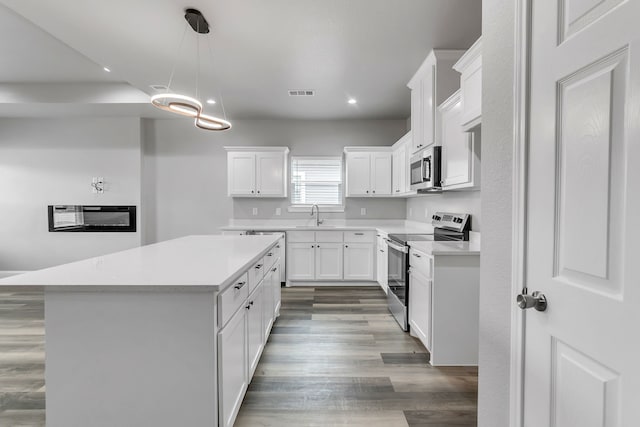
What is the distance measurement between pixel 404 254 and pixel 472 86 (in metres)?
1.51

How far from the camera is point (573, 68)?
818 millimetres

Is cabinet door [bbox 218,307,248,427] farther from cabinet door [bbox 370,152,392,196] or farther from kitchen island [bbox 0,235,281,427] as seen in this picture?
cabinet door [bbox 370,152,392,196]

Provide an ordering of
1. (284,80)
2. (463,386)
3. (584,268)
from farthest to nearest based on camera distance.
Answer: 1. (284,80)
2. (463,386)
3. (584,268)

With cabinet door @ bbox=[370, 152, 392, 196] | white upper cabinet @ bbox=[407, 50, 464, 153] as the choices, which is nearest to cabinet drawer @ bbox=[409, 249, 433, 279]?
white upper cabinet @ bbox=[407, 50, 464, 153]

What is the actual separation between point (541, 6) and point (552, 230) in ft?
2.33

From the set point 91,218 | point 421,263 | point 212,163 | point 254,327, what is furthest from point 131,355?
point 91,218

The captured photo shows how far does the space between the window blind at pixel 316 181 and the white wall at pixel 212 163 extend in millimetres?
170

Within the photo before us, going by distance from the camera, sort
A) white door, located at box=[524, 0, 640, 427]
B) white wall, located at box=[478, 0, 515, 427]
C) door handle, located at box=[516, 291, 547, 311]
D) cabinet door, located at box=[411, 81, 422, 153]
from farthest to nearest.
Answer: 1. cabinet door, located at box=[411, 81, 422, 153]
2. white wall, located at box=[478, 0, 515, 427]
3. door handle, located at box=[516, 291, 547, 311]
4. white door, located at box=[524, 0, 640, 427]

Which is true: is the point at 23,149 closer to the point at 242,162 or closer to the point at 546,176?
the point at 242,162

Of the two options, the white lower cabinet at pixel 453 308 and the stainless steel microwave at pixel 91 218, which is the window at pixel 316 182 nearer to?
the stainless steel microwave at pixel 91 218

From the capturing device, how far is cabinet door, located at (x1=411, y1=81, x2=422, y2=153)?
10.9ft

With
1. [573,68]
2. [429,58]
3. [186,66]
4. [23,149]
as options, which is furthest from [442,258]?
[23,149]

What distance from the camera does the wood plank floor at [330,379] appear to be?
175 cm

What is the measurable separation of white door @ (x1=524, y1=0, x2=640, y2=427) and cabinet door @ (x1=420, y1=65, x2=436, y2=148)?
82.5 inches
